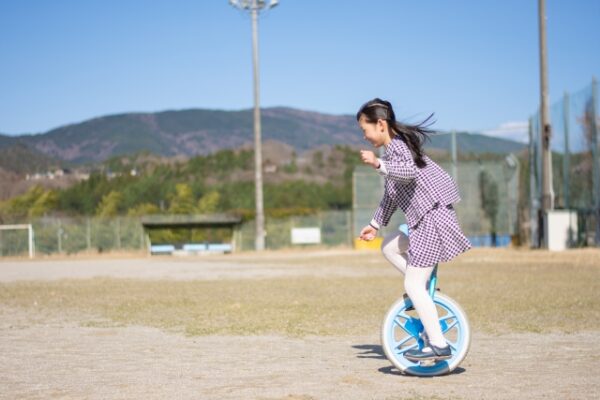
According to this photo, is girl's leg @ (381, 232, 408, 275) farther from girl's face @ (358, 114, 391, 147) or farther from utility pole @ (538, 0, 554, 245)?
utility pole @ (538, 0, 554, 245)

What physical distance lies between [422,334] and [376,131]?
4.54 ft

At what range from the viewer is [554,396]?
550cm

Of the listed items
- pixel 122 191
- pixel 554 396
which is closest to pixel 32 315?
pixel 554 396

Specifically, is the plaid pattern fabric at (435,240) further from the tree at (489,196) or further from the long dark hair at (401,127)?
the tree at (489,196)

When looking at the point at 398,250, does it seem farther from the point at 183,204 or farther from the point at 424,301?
the point at 183,204

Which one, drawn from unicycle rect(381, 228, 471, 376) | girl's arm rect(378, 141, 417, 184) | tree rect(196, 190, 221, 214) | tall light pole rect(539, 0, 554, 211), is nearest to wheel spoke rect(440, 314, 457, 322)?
unicycle rect(381, 228, 471, 376)

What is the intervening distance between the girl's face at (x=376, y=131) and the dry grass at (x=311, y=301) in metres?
3.51

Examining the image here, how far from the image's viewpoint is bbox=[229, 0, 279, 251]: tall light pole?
41906 mm

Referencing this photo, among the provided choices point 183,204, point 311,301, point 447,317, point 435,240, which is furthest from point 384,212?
point 183,204

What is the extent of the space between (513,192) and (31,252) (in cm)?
2010

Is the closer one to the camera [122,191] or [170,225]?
[170,225]

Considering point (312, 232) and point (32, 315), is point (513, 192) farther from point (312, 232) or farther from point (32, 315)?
point (32, 315)

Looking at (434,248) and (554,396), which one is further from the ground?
(434,248)

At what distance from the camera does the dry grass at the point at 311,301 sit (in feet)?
33.8
